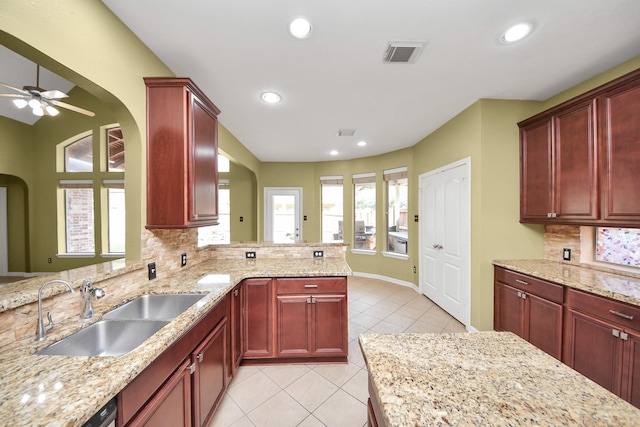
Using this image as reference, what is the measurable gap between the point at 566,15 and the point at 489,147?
1.25 metres

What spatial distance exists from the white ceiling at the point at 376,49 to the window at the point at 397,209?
1.81m

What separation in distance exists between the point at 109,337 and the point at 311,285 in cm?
137

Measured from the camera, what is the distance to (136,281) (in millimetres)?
1677

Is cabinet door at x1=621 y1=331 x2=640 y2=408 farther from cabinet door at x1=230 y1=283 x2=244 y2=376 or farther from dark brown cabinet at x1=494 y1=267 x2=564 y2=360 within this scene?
cabinet door at x1=230 y1=283 x2=244 y2=376

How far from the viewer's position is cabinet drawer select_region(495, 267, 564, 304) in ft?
6.44

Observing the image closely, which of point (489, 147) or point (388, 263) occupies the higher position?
point (489, 147)

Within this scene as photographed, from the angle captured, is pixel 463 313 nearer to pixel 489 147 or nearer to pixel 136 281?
pixel 489 147

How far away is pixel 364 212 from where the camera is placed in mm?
5227

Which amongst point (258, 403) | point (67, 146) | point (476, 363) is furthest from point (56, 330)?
point (67, 146)

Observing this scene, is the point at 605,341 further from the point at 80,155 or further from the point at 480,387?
the point at 80,155

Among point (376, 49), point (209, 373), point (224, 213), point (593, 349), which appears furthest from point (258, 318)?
point (224, 213)

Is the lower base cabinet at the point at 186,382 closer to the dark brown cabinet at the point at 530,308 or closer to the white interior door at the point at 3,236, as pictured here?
the dark brown cabinet at the point at 530,308

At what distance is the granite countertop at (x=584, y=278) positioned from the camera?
1.62 m

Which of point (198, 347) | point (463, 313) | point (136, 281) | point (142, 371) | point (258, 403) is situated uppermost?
point (136, 281)
